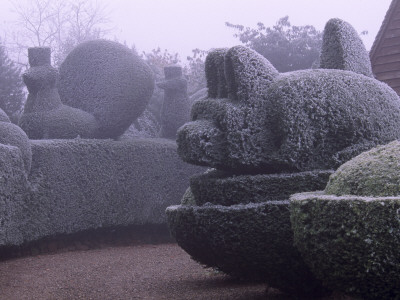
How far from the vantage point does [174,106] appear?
43.7ft

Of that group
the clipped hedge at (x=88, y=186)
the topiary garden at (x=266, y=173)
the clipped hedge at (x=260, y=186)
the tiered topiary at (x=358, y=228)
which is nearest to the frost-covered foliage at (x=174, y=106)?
the clipped hedge at (x=88, y=186)

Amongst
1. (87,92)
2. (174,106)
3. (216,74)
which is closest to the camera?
(216,74)

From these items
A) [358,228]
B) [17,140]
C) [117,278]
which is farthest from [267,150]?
[17,140]

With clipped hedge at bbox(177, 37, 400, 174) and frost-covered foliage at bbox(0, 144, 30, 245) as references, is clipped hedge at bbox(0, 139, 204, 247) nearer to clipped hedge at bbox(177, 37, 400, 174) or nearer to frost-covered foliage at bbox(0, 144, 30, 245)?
frost-covered foliage at bbox(0, 144, 30, 245)

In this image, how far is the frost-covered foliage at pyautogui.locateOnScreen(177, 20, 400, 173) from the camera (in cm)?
568

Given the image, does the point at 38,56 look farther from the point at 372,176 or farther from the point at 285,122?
the point at 372,176

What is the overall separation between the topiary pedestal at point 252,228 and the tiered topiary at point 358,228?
2.72 feet

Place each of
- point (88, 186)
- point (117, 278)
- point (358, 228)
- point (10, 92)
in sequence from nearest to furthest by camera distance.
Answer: point (358, 228)
point (117, 278)
point (88, 186)
point (10, 92)

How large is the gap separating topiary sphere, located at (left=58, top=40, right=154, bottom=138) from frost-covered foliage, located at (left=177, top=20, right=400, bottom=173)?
5.72 metres

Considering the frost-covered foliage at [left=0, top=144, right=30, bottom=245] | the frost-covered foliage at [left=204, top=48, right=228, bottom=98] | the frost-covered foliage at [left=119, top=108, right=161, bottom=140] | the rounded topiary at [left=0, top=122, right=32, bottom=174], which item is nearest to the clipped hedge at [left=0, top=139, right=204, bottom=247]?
the frost-covered foliage at [left=0, top=144, right=30, bottom=245]

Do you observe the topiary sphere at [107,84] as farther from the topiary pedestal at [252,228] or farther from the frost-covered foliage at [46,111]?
the topiary pedestal at [252,228]

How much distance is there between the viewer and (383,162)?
4273 millimetres

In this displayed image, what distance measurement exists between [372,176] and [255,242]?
61.7 inches

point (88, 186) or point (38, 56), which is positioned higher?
point (38, 56)
